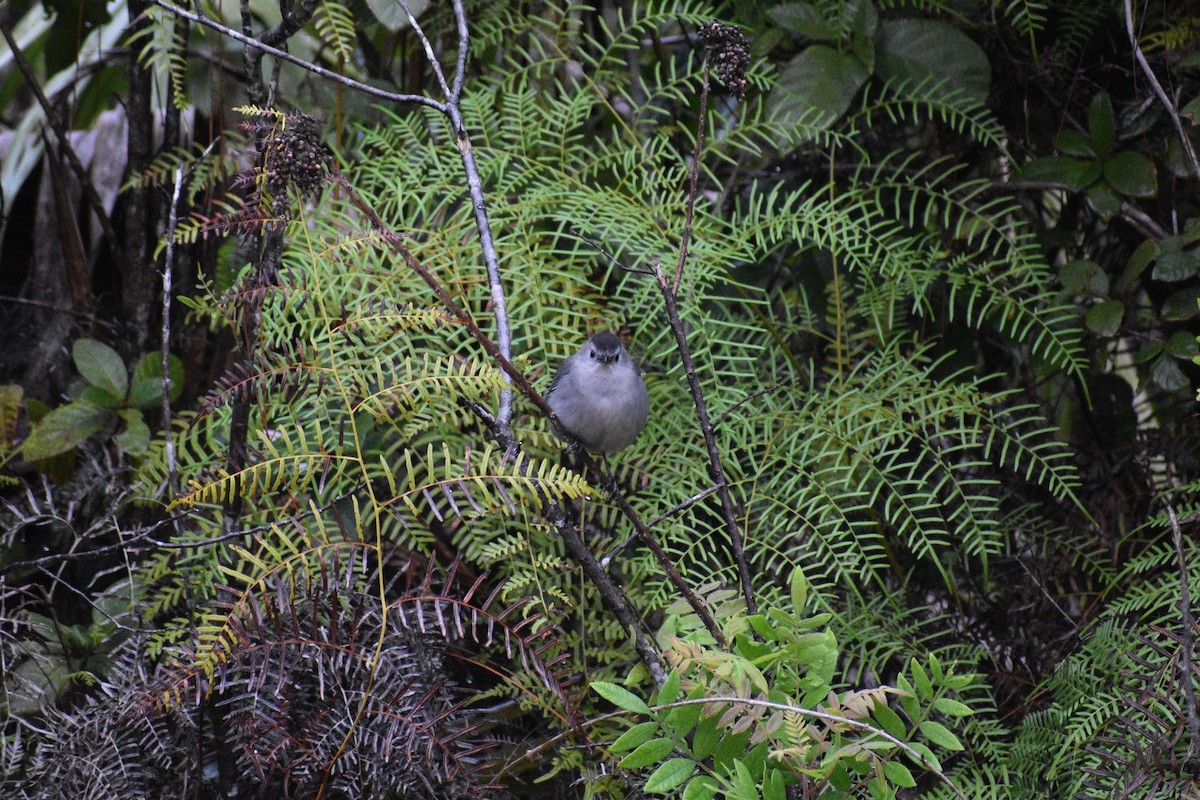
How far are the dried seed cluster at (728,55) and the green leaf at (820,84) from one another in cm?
87

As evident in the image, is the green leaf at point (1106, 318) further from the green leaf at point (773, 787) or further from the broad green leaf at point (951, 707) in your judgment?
the green leaf at point (773, 787)

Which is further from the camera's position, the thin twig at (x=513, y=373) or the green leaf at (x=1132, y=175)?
the green leaf at (x=1132, y=175)

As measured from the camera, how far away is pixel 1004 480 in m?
2.55

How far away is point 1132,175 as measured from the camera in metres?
2.30

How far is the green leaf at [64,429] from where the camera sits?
2.40m

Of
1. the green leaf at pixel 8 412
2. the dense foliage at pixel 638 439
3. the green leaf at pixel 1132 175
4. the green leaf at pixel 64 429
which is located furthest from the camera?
the green leaf at pixel 8 412

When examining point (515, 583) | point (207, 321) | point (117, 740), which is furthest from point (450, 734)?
point (207, 321)

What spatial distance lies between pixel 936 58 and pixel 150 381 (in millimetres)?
1979

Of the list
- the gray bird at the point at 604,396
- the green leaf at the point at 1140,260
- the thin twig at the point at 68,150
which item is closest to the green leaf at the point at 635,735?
the gray bird at the point at 604,396

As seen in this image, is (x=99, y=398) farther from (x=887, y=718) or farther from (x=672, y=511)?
(x=887, y=718)

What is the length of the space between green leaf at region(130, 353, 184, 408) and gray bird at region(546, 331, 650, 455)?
899 mm

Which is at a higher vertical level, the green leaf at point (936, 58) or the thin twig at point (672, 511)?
the green leaf at point (936, 58)

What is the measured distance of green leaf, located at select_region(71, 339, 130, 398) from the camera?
2463mm

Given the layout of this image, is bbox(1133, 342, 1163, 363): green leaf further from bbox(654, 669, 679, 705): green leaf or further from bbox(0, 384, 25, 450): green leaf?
bbox(0, 384, 25, 450): green leaf
